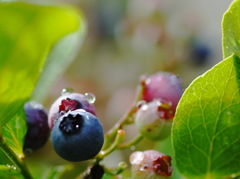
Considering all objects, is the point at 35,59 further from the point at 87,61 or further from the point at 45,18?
the point at 87,61

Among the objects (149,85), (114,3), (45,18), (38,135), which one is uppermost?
(45,18)

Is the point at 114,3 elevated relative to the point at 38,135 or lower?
lower

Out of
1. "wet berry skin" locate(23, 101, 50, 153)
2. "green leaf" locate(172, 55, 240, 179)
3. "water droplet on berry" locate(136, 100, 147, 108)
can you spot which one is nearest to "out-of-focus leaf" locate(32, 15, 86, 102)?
"wet berry skin" locate(23, 101, 50, 153)

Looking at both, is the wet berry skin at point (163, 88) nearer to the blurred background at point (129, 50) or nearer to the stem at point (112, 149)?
the stem at point (112, 149)

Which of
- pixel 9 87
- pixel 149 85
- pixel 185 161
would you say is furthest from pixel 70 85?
pixel 9 87

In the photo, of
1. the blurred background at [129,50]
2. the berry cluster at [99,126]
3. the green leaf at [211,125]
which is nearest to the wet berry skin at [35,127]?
the berry cluster at [99,126]

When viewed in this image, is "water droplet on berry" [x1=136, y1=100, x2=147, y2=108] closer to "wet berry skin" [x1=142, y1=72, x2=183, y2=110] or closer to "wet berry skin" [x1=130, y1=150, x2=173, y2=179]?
"wet berry skin" [x1=142, y1=72, x2=183, y2=110]
